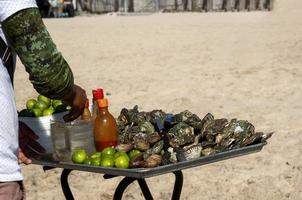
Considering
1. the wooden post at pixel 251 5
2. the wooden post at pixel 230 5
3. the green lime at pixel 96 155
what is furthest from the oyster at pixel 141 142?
the wooden post at pixel 230 5

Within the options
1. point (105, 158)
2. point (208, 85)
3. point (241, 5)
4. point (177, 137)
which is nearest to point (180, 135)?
point (177, 137)

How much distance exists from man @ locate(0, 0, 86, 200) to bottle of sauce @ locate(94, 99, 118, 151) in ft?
1.73

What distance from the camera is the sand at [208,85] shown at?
18.2 ft

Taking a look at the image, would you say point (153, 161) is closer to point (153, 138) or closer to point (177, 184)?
point (153, 138)

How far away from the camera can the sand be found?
5.54m

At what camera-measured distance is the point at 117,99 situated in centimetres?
894

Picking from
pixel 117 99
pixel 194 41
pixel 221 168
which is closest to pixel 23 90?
pixel 117 99

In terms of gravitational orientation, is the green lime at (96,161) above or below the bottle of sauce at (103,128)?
below

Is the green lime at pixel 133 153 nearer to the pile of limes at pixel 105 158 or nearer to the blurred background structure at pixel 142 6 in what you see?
the pile of limes at pixel 105 158

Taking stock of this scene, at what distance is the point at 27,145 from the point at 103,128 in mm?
356

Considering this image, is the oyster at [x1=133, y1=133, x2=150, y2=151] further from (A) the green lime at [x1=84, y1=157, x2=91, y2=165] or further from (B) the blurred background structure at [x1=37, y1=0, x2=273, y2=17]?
(B) the blurred background structure at [x1=37, y1=0, x2=273, y2=17]

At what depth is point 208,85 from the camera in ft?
31.5

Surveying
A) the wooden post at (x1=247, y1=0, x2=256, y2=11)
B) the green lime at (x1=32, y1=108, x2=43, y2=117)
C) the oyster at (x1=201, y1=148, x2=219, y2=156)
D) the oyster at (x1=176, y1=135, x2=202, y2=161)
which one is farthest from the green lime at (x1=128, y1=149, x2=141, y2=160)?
the wooden post at (x1=247, y1=0, x2=256, y2=11)

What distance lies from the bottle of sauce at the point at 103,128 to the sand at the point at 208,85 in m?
2.47
